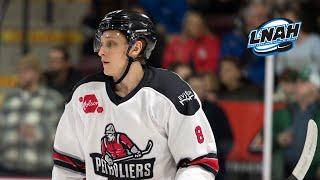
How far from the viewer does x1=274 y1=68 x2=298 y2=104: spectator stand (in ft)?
12.9

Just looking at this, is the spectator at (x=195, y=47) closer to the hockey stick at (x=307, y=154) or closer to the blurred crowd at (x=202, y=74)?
the blurred crowd at (x=202, y=74)

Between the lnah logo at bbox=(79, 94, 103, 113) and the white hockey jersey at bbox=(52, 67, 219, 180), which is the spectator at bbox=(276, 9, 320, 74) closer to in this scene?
the white hockey jersey at bbox=(52, 67, 219, 180)

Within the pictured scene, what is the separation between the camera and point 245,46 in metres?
3.19

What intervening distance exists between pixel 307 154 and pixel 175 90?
18.7 inches

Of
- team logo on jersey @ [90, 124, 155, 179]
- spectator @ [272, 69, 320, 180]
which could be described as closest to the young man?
team logo on jersey @ [90, 124, 155, 179]

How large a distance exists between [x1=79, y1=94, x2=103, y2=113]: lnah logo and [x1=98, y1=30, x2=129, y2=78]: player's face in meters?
0.11

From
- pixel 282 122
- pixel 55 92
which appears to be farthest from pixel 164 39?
pixel 282 122

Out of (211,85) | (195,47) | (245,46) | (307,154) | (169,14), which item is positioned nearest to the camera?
(307,154)

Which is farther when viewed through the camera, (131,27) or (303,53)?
(303,53)

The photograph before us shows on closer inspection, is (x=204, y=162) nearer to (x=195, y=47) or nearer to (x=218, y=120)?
(x=218, y=120)

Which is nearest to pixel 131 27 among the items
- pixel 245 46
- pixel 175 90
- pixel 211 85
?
pixel 175 90

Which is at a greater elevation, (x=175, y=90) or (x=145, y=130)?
(x=175, y=90)

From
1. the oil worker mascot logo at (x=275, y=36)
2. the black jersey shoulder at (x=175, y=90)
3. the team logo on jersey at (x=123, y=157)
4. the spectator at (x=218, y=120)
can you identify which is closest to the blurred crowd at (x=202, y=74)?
A: the spectator at (x=218, y=120)

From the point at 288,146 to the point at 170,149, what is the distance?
3.30 feet
